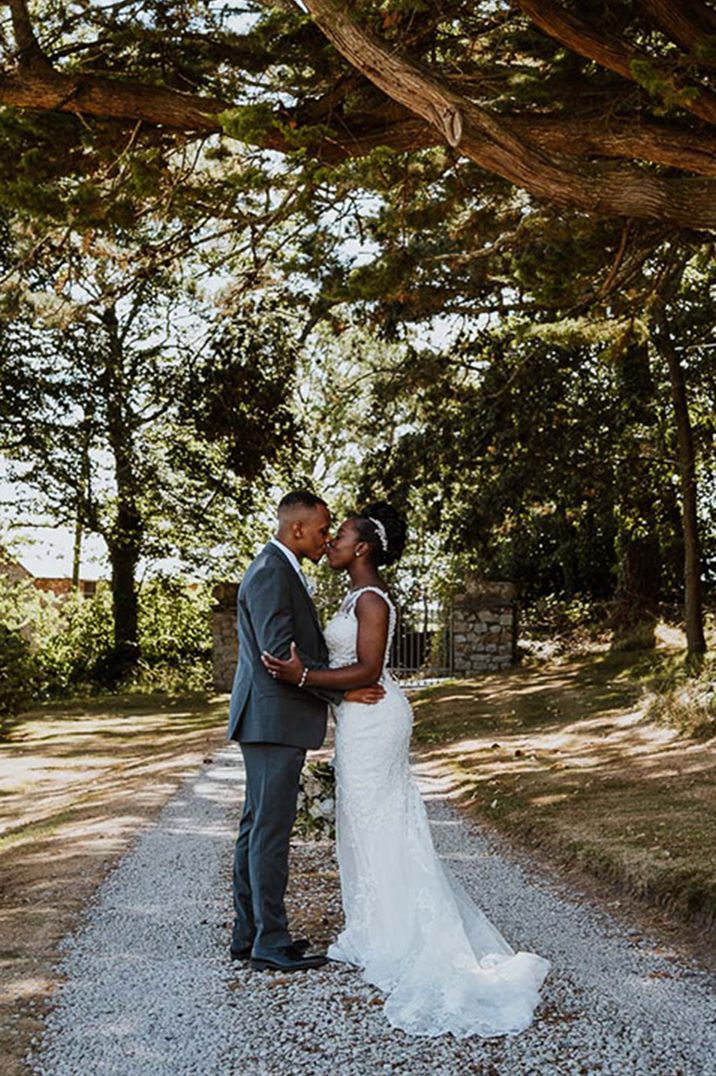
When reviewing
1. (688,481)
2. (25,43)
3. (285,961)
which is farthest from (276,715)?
(688,481)

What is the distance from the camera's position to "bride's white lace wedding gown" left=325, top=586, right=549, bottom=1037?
4.72 meters

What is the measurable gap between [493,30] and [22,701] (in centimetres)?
1342

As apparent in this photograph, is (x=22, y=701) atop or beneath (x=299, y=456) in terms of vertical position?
beneath

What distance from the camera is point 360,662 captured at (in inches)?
208

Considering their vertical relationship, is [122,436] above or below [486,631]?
above

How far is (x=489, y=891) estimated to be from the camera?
691 cm

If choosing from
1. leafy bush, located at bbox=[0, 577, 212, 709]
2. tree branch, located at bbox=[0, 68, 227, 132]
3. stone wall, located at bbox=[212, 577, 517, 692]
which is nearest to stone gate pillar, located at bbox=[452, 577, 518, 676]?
stone wall, located at bbox=[212, 577, 517, 692]

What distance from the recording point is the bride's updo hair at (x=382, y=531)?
5453 millimetres

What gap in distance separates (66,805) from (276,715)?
7281mm

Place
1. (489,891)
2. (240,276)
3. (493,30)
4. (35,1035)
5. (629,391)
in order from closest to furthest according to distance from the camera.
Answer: (35,1035)
(489,891)
(493,30)
(240,276)
(629,391)

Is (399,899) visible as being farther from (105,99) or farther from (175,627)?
(175,627)

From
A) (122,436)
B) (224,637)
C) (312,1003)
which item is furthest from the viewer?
(122,436)

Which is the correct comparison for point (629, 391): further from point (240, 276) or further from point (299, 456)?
point (299, 456)

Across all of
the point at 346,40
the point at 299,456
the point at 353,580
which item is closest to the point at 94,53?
the point at 346,40
